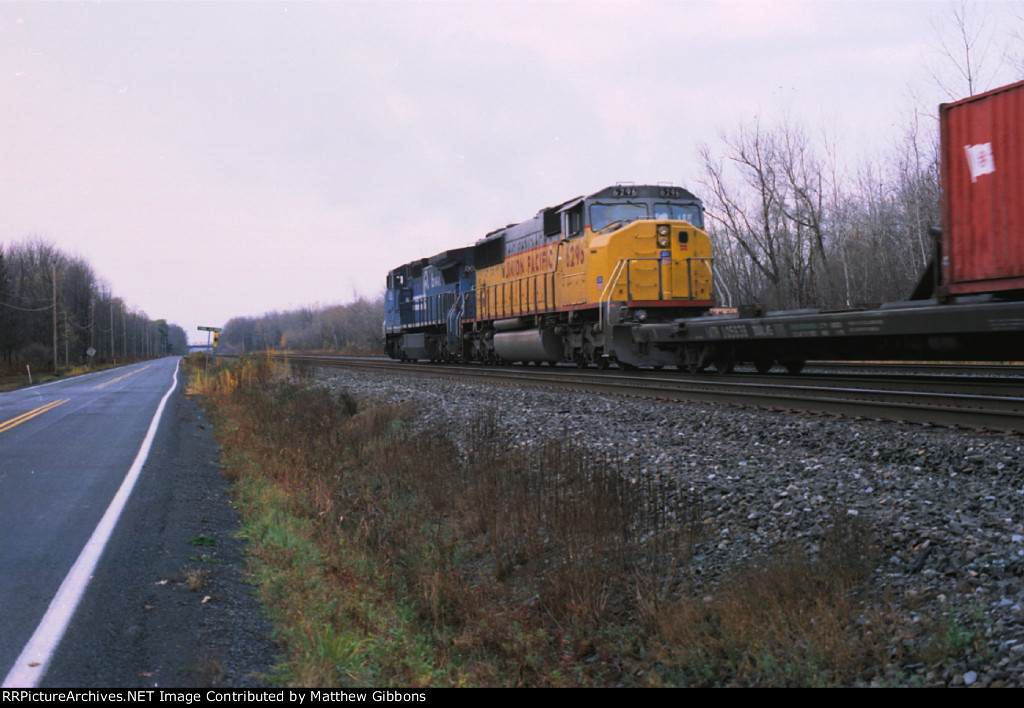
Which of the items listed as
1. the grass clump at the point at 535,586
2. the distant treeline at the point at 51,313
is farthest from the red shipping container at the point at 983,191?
the distant treeline at the point at 51,313

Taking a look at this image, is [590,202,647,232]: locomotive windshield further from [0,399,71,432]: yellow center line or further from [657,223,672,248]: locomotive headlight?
[0,399,71,432]: yellow center line

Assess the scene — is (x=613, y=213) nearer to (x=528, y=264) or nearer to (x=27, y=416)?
(x=528, y=264)

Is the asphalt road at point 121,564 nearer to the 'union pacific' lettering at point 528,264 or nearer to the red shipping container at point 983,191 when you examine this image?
the red shipping container at point 983,191

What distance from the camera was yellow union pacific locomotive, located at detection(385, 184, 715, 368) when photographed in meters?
14.6

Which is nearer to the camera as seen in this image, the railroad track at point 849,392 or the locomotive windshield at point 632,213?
the railroad track at point 849,392

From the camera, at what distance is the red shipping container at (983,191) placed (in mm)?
7945

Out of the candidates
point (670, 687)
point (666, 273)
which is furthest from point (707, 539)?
point (666, 273)

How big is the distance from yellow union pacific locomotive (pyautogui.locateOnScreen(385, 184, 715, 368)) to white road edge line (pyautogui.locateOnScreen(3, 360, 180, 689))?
9.76 m

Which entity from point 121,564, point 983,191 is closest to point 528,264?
point 983,191

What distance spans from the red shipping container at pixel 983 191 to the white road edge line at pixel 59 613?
9.12 meters

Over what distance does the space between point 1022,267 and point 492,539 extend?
21.0ft

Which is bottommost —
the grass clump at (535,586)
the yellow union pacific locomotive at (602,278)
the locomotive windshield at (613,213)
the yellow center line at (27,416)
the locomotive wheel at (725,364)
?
the grass clump at (535,586)

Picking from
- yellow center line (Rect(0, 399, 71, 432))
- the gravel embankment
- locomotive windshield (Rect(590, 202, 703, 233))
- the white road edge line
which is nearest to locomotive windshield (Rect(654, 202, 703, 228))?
locomotive windshield (Rect(590, 202, 703, 233))

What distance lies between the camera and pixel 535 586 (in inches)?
212
